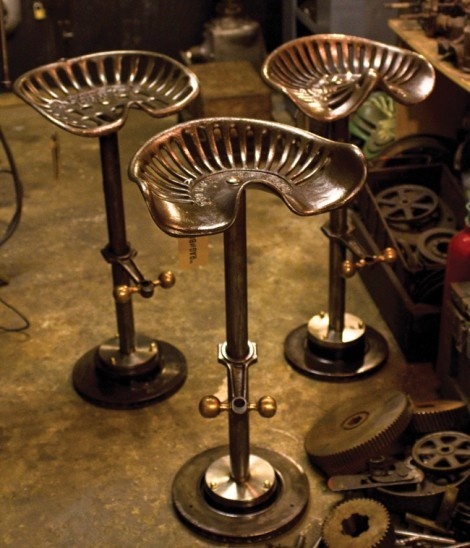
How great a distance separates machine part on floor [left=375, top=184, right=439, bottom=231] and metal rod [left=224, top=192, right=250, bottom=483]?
4.42ft

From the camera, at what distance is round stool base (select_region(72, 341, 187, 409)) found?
10.5 ft

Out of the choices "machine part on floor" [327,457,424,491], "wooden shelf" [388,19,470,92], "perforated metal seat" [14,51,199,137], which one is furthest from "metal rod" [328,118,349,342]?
"machine part on floor" [327,457,424,491]

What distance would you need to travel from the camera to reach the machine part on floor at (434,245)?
336 centimetres

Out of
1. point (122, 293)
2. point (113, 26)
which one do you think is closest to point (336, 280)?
point (122, 293)

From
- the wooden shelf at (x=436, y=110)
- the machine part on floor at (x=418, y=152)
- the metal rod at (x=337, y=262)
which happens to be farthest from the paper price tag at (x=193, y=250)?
the wooden shelf at (x=436, y=110)

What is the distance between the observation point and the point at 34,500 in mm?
2799

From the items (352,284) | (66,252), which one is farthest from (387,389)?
→ (66,252)

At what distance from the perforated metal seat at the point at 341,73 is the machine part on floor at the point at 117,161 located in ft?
1.07

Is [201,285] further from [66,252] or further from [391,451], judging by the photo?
[391,451]

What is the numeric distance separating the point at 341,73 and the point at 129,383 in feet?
4.14

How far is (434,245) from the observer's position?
Answer: 3.44 m

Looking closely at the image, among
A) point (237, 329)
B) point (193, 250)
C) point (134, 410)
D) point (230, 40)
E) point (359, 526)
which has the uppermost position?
point (193, 250)

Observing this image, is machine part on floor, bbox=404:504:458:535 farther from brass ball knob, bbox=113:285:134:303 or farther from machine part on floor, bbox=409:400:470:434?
brass ball knob, bbox=113:285:134:303

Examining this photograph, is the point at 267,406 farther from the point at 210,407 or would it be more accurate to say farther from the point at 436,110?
the point at 436,110
